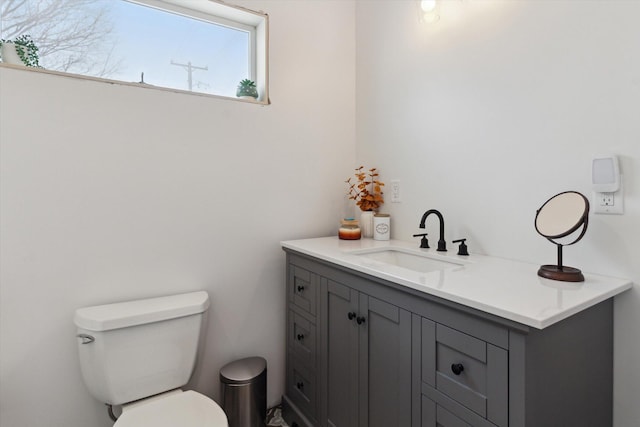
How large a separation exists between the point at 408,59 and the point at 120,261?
1.73m

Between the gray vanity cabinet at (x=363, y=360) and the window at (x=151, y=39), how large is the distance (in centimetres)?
124

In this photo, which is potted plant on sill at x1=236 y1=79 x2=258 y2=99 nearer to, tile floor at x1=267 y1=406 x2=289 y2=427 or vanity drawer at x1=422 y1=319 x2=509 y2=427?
vanity drawer at x1=422 y1=319 x2=509 y2=427

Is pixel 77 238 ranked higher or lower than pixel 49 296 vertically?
higher

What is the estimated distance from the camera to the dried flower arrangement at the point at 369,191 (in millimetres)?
1946

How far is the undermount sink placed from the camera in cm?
143

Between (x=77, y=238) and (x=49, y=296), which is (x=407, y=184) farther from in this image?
(x=49, y=296)

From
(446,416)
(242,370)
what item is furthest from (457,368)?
(242,370)

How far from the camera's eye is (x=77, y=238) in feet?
4.61

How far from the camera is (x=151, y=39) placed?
1644 millimetres

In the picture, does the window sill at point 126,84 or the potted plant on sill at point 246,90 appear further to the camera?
the potted plant on sill at point 246,90

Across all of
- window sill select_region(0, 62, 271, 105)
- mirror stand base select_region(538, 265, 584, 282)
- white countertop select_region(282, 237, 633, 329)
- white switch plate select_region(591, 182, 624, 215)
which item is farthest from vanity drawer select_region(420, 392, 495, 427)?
window sill select_region(0, 62, 271, 105)

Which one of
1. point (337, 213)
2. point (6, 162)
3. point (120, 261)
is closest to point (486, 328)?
point (337, 213)

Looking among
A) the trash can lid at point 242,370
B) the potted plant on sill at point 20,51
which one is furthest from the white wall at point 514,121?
the potted plant on sill at point 20,51

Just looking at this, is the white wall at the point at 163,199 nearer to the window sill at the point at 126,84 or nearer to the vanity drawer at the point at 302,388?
the window sill at the point at 126,84
